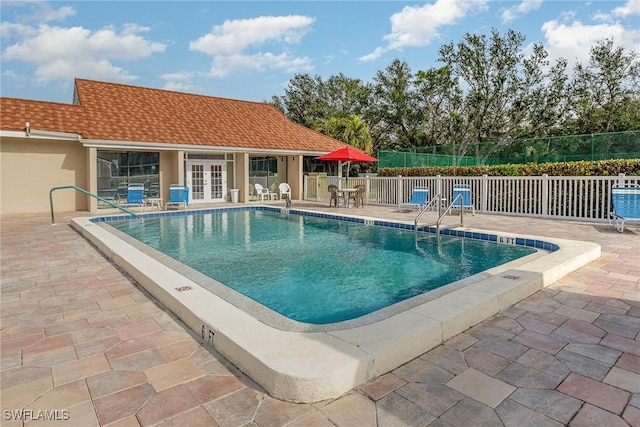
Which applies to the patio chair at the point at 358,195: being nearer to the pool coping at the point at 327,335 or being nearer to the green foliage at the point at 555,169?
the green foliage at the point at 555,169

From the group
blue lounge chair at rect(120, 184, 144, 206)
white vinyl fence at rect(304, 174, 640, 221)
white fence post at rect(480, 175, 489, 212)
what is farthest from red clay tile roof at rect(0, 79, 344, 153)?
white fence post at rect(480, 175, 489, 212)

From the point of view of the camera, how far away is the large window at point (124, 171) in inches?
565

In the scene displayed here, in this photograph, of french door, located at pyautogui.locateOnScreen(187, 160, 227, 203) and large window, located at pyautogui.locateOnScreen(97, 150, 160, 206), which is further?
french door, located at pyautogui.locateOnScreen(187, 160, 227, 203)

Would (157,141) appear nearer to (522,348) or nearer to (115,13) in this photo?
(115,13)

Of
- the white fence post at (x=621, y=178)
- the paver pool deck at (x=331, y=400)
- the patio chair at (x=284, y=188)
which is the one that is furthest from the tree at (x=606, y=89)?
the paver pool deck at (x=331, y=400)

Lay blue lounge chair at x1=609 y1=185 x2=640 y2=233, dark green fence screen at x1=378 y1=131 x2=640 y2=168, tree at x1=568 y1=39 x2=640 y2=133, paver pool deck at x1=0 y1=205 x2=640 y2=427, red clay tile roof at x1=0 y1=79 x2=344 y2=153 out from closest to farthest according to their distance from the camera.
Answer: paver pool deck at x1=0 y1=205 x2=640 y2=427, blue lounge chair at x1=609 y1=185 x2=640 y2=233, dark green fence screen at x1=378 y1=131 x2=640 y2=168, red clay tile roof at x1=0 y1=79 x2=344 y2=153, tree at x1=568 y1=39 x2=640 y2=133

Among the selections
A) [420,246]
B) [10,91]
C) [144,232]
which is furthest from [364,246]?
[10,91]

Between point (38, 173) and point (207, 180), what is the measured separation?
6019mm

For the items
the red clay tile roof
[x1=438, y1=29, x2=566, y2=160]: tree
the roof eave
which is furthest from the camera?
[x1=438, y1=29, x2=566, y2=160]: tree

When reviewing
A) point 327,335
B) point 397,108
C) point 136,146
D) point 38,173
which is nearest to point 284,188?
point 136,146

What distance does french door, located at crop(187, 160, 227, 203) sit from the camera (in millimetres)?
16406

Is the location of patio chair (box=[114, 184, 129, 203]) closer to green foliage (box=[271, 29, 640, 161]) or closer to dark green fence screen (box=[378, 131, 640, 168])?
dark green fence screen (box=[378, 131, 640, 168])
